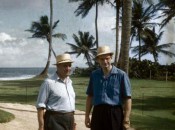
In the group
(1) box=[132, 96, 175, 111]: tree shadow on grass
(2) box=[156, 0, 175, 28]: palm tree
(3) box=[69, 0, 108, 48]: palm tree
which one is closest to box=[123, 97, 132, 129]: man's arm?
(1) box=[132, 96, 175, 111]: tree shadow on grass

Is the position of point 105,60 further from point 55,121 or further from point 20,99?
point 20,99

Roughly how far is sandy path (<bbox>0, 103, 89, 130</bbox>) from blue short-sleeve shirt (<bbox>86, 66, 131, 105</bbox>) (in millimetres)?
5433

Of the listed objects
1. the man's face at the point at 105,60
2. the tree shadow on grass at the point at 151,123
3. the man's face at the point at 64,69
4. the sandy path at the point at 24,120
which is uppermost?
the man's face at the point at 105,60

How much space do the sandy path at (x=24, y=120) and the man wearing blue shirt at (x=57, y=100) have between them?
5287 millimetres

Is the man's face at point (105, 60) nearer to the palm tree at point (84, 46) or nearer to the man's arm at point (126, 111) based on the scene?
the man's arm at point (126, 111)

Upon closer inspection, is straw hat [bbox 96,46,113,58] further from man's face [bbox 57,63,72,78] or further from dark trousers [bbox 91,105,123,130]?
dark trousers [bbox 91,105,123,130]

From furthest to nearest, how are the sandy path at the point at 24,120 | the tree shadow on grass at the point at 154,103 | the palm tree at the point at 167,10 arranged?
the palm tree at the point at 167,10, the tree shadow on grass at the point at 154,103, the sandy path at the point at 24,120

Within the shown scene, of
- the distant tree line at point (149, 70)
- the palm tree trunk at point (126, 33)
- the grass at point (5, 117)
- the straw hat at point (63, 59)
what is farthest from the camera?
the distant tree line at point (149, 70)

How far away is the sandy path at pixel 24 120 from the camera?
425 inches

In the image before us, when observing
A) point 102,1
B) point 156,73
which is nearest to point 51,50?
point 102,1

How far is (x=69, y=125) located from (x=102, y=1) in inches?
1387

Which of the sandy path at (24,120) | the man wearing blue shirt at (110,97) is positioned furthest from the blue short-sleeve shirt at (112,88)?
the sandy path at (24,120)

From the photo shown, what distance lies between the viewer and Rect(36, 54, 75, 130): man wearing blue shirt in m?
5.34

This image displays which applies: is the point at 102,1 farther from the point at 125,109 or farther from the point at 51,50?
the point at 125,109
